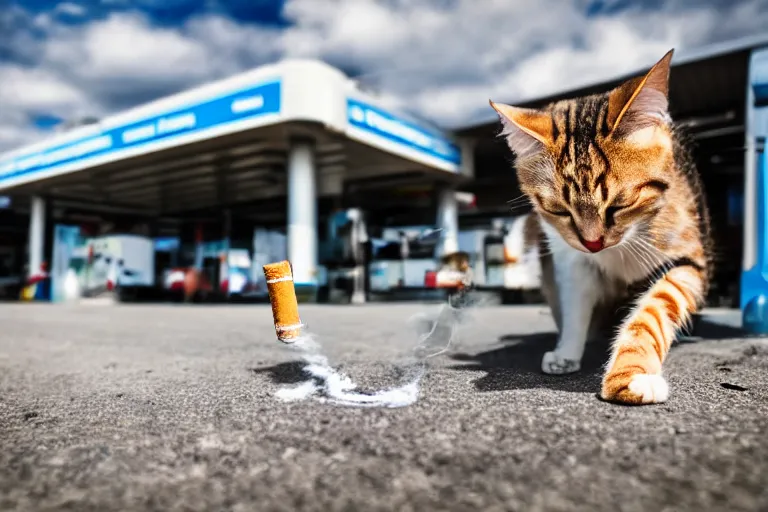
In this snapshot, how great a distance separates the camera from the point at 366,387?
70.8 inches

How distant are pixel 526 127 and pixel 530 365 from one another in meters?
1.07

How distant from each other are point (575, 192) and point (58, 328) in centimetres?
511

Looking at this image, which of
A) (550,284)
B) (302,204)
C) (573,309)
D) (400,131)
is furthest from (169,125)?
(573,309)

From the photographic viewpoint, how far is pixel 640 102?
159cm

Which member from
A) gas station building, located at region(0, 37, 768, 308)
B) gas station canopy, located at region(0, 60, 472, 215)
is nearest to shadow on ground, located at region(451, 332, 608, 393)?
gas station building, located at region(0, 37, 768, 308)

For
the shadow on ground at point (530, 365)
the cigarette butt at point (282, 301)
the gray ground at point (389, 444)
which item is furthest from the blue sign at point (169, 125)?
the cigarette butt at point (282, 301)

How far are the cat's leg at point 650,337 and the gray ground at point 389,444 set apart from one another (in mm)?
57

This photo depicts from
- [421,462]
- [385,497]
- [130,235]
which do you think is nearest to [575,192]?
[421,462]

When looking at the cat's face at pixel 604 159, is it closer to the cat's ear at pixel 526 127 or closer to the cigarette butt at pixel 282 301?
the cat's ear at pixel 526 127

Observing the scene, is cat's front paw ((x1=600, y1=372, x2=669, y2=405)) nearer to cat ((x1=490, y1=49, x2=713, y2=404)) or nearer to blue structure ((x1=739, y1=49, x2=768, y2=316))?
cat ((x1=490, y1=49, x2=713, y2=404))

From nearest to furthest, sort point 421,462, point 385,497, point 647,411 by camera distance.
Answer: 1. point 385,497
2. point 421,462
3. point 647,411

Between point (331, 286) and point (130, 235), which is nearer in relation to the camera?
point (331, 286)

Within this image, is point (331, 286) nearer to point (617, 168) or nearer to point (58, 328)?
point (58, 328)

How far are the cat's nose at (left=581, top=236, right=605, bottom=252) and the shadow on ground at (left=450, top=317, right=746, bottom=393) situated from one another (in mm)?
467
